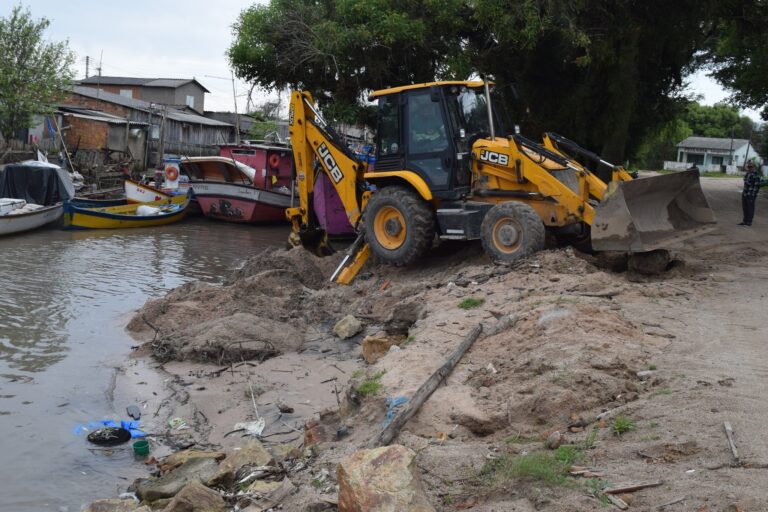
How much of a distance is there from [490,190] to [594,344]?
17.4ft

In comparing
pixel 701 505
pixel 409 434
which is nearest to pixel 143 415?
pixel 409 434

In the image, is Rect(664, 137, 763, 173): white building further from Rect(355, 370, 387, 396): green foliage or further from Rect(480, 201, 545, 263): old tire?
Rect(355, 370, 387, 396): green foliage

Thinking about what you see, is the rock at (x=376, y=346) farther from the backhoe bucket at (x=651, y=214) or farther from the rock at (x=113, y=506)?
the rock at (x=113, y=506)

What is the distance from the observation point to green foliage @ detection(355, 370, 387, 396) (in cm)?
663

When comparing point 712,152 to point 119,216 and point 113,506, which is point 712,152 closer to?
point 119,216

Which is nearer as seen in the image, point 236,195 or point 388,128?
point 388,128

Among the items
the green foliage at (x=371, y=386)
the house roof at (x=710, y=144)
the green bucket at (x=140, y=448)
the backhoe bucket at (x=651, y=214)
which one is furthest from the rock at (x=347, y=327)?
the house roof at (x=710, y=144)

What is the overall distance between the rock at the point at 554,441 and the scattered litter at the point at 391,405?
1.28m

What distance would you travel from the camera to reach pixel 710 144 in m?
77.6

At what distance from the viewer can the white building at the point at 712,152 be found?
7688cm

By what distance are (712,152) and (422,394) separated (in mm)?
79243

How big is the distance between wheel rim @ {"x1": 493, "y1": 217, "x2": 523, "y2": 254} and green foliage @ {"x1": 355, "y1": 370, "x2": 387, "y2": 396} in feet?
14.3

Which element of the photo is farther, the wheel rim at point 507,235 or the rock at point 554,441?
the wheel rim at point 507,235

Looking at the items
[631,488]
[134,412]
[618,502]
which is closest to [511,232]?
[134,412]
